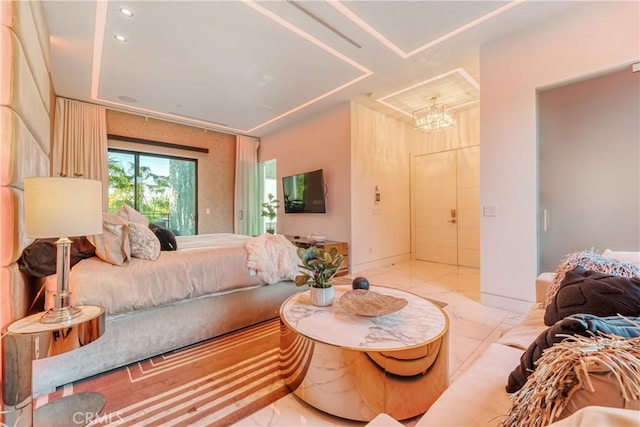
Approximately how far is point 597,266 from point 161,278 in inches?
108

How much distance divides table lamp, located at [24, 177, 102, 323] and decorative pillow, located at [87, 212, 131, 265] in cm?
45

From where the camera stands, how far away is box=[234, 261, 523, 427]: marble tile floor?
1.40 m

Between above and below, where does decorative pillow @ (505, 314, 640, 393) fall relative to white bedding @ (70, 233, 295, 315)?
above

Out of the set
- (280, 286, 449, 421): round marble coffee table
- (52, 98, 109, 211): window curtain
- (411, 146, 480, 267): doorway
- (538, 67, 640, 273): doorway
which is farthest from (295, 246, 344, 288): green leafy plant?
(52, 98, 109, 211): window curtain

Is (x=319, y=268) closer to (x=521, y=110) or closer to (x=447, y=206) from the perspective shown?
(x=521, y=110)

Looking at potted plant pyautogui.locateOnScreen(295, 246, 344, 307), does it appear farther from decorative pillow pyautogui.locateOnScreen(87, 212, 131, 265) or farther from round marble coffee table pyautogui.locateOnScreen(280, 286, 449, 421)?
decorative pillow pyautogui.locateOnScreen(87, 212, 131, 265)

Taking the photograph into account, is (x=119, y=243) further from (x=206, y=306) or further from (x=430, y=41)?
(x=430, y=41)

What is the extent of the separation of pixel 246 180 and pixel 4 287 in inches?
206

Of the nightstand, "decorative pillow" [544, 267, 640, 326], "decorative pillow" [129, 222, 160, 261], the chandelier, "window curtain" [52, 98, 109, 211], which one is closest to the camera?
"decorative pillow" [544, 267, 640, 326]

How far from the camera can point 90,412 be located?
1431 mm

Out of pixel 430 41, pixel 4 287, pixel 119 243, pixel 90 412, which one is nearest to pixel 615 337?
pixel 90 412

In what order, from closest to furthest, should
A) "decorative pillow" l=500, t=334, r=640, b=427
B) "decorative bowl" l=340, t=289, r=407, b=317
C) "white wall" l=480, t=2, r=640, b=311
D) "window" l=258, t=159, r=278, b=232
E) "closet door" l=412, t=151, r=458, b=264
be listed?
"decorative pillow" l=500, t=334, r=640, b=427 < "decorative bowl" l=340, t=289, r=407, b=317 < "white wall" l=480, t=2, r=640, b=311 < "closet door" l=412, t=151, r=458, b=264 < "window" l=258, t=159, r=278, b=232

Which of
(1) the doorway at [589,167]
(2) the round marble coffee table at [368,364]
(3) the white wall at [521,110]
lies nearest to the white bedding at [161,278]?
(2) the round marble coffee table at [368,364]

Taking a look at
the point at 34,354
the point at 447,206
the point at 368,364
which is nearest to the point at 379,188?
the point at 447,206
